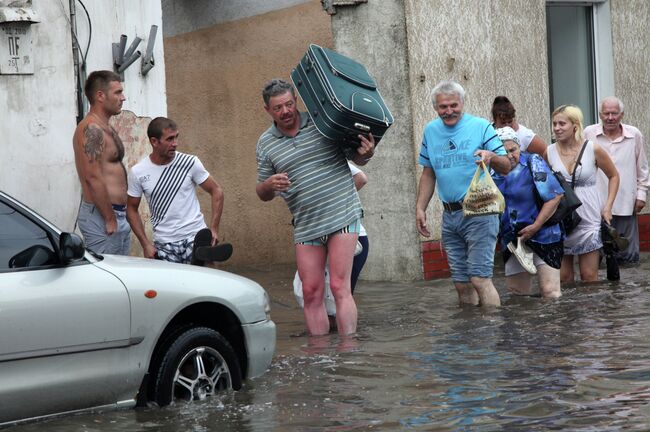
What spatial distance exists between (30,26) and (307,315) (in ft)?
11.4

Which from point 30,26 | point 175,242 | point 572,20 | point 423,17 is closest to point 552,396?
point 175,242

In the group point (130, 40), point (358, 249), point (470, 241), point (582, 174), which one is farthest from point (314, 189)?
point (582, 174)

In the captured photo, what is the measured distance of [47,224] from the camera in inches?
263

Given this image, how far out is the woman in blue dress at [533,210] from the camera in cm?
1061

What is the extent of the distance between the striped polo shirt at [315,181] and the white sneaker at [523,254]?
6.55ft

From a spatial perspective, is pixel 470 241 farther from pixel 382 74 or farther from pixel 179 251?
pixel 382 74

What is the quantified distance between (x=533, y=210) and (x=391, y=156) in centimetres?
312

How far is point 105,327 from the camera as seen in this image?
6.60 meters

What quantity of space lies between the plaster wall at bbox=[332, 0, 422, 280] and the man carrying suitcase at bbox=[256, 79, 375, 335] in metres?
4.38

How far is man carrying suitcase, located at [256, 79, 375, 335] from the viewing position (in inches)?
356

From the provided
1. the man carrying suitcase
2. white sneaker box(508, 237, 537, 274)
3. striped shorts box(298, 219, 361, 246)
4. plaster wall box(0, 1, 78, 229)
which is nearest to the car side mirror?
the man carrying suitcase

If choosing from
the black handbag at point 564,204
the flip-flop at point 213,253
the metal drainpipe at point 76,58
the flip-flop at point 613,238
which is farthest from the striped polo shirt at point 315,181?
the flip-flop at point 613,238

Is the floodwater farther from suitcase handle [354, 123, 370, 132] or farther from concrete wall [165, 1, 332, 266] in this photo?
concrete wall [165, 1, 332, 266]

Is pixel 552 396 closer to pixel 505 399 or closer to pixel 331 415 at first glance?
pixel 505 399
